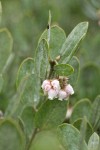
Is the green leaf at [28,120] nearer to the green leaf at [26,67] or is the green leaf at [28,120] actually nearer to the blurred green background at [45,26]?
the green leaf at [26,67]

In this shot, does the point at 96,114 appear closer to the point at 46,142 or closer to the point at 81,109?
the point at 81,109

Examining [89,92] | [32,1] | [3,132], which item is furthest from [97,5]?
[3,132]

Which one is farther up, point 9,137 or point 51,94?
point 51,94

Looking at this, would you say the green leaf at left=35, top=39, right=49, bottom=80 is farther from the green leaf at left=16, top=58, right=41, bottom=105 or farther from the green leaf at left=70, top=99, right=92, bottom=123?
the green leaf at left=70, top=99, right=92, bottom=123

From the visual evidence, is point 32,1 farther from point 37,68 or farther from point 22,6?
point 37,68

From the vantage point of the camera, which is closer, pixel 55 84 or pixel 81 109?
pixel 55 84

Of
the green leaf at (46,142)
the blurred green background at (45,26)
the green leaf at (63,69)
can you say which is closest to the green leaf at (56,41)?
the green leaf at (63,69)

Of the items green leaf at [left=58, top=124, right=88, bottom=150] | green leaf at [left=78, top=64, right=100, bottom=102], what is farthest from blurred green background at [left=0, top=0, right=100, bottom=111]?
green leaf at [left=58, top=124, right=88, bottom=150]

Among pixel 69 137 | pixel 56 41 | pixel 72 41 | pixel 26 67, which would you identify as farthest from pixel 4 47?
pixel 69 137
